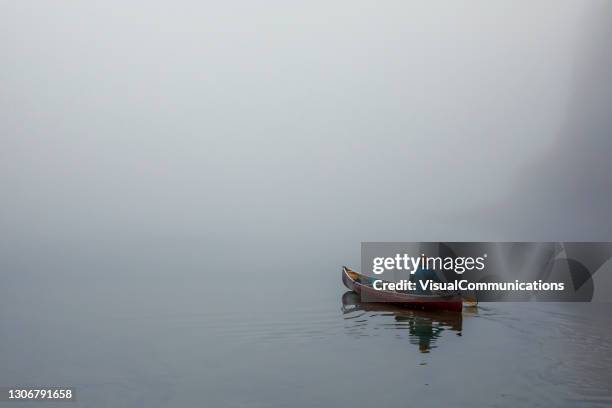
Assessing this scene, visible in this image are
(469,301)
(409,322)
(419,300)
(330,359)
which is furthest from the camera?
(469,301)

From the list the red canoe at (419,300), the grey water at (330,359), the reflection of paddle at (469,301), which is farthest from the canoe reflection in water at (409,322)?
the reflection of paddle at (469,301)

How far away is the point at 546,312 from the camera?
35.0m

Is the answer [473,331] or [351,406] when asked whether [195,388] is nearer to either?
[351,406]

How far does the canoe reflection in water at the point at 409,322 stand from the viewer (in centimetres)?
2425

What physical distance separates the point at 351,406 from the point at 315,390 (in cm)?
200

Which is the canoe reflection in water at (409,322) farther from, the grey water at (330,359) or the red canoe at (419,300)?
the red canoe at (419,300)

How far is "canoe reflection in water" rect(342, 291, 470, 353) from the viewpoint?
955 inches

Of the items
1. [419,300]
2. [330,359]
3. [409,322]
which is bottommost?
[409,322]

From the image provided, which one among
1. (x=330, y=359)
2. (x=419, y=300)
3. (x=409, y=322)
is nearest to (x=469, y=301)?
(x=419, y=300)

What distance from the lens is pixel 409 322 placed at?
28422 mm

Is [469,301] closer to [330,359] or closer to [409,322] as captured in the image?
[409,322]

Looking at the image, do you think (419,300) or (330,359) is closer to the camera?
(330,359)

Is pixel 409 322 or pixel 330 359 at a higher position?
pixel 330 359

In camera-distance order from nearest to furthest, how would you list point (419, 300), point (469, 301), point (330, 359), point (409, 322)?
point (330, 359) → point (409, 322) → point (419, 300) → point (469, 301)
